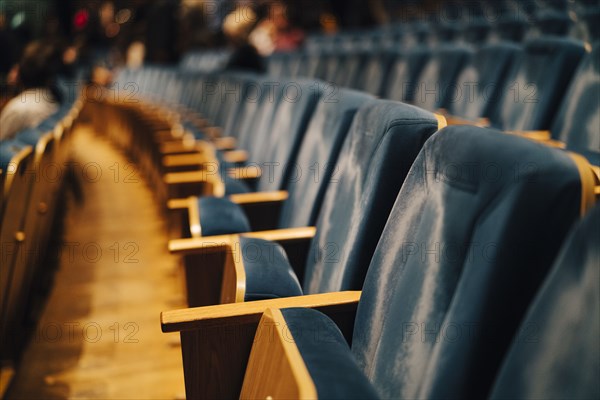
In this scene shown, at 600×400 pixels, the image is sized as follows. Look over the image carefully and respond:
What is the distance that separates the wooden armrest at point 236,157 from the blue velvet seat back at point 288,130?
9cm

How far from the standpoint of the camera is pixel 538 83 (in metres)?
0.50

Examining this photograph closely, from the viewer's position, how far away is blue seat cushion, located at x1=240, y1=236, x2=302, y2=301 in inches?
10.8

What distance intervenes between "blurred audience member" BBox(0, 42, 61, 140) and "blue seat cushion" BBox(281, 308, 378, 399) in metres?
0.55

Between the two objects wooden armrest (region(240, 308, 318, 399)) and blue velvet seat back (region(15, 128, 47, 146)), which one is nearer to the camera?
wooden armrest (region(240, 308, 318, 399))

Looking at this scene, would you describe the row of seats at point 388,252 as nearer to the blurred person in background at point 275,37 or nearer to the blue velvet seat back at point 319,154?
the blue velvet seat back at point 319,154

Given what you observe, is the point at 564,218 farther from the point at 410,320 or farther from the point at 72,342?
the point at 72,342

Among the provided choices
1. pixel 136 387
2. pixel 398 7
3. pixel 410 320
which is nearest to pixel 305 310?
pixel 410 320

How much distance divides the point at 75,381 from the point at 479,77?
0.47 metres

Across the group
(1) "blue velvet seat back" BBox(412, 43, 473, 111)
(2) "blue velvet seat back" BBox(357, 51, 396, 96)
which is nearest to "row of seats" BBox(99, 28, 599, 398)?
(1) "blue velvet seat back" BBox(412, 43, 473, 111)

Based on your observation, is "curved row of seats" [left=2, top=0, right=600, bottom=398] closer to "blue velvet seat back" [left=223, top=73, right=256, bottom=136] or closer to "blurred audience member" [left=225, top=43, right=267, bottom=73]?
"blue velvet seat back" [left=223, top=73, right=256, bottom=136]

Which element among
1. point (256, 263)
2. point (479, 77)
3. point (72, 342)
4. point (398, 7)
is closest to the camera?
point (256, 263)

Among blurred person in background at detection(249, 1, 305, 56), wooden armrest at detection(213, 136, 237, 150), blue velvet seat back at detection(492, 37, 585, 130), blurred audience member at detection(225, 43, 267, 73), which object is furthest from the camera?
blurred person in background at detection(249, 1, 305, 56)

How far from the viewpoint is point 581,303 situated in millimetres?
136

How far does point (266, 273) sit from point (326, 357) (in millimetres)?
102
